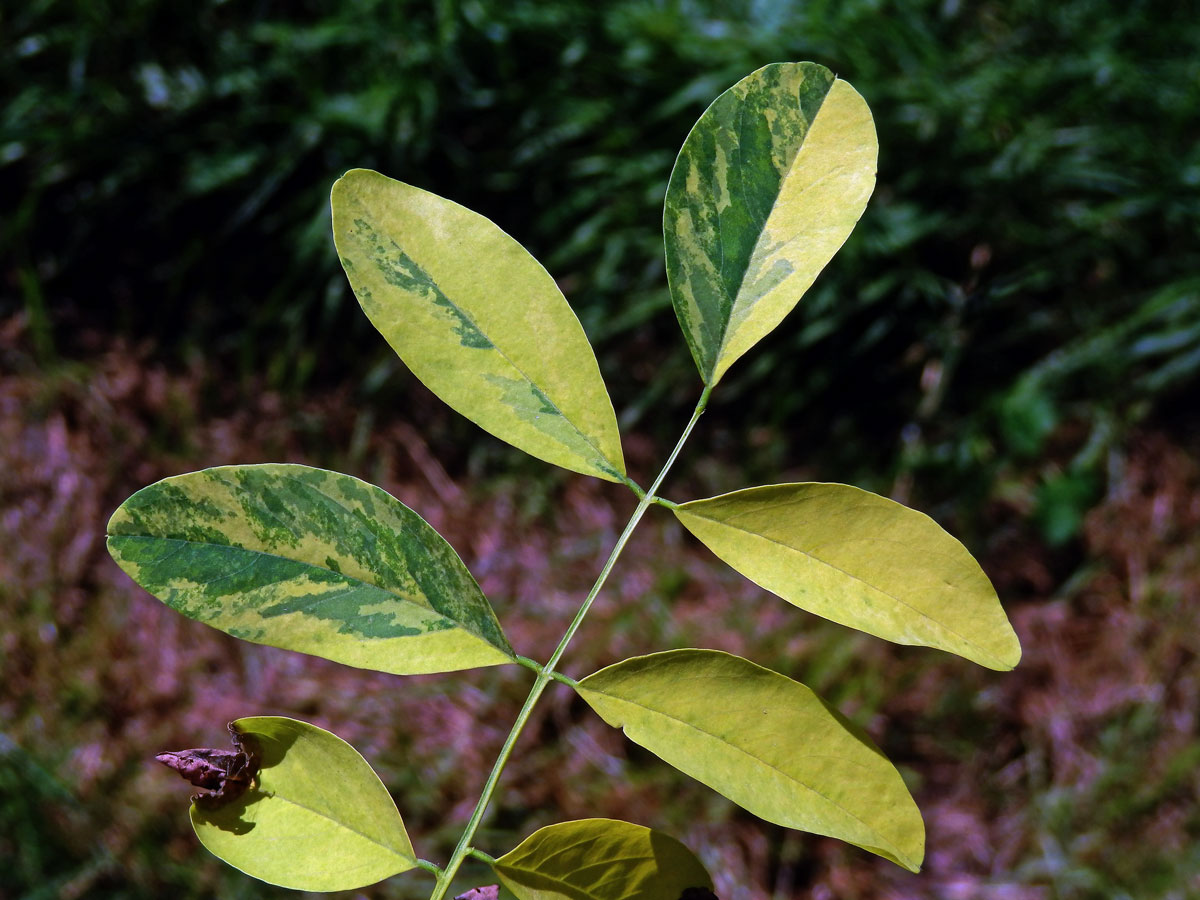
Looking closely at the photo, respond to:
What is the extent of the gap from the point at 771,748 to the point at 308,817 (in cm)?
24

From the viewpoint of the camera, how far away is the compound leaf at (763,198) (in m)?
0.51

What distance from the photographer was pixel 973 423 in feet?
7.09

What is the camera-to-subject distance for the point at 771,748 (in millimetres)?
474

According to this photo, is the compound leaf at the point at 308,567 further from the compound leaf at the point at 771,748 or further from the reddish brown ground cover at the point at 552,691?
the reddish brown ground cover at the point at 552,691

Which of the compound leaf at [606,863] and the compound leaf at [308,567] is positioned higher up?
the compound leaf at [308,567]

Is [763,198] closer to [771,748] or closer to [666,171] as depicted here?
[771,748]

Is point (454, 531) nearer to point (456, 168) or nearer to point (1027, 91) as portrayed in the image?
point (456, 168)

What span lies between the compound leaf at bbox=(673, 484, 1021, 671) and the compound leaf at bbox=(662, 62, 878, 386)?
0.28 ft

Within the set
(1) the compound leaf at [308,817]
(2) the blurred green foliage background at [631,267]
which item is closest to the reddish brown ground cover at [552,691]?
(2) the blurred green foliage background at [631,267]

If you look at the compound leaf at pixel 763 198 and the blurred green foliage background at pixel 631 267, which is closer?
the compound leaf at pixel 763 198

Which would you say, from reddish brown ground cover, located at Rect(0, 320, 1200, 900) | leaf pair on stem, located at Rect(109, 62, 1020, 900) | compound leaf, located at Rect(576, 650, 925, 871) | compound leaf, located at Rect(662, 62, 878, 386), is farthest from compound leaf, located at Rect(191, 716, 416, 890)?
reddish brown ground cover, located at Rect(0, 320, 1200, 900)

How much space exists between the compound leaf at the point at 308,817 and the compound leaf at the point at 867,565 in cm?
22

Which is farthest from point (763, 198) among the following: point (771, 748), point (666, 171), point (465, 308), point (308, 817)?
point (666, 171)

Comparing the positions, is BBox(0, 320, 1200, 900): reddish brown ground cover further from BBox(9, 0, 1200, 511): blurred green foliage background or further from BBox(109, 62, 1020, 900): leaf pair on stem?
BBox(109, 62, 1020, 900): leaf pair on stem
